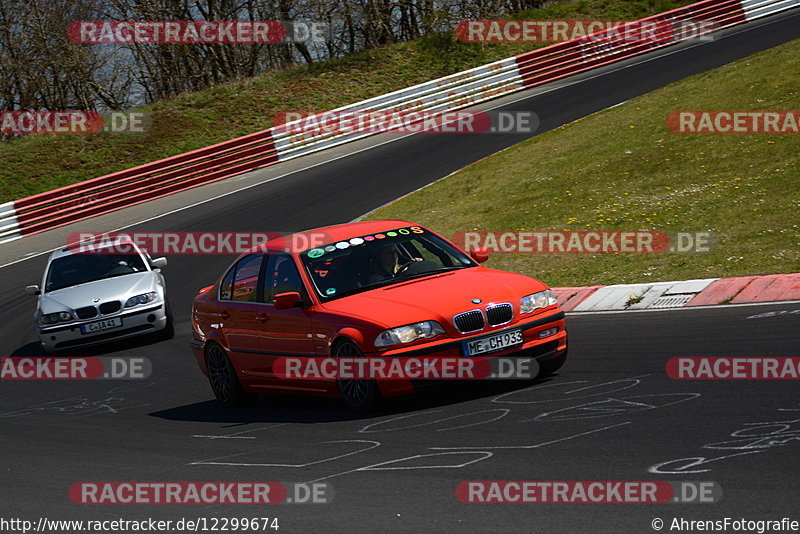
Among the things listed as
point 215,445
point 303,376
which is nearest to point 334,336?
point 303,376

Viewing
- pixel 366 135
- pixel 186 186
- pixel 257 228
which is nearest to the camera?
pixel 257 228

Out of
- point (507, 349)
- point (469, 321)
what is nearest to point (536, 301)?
point (507, 349)

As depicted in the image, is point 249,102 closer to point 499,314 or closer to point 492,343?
point 499,314

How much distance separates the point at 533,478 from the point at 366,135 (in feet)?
80.7

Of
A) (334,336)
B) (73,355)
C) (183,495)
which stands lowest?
(73,355)

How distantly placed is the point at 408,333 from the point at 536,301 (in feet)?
3.91

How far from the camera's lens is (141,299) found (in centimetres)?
1415

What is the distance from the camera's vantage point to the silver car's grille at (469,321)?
7734 millimetres

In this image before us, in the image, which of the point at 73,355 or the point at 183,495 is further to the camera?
the point at 73,355

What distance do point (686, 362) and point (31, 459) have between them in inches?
208

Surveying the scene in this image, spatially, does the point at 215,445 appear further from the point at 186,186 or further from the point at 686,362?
the point at 186,186

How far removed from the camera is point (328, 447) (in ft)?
23.3

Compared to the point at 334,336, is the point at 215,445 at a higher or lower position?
lower

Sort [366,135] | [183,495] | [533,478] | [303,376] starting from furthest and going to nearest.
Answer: [366,135]
[303,376]
[183,495]
[533,478]
